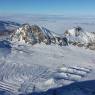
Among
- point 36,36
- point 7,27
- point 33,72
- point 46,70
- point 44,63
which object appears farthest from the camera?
point 7,27

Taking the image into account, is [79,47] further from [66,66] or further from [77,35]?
[66,66]

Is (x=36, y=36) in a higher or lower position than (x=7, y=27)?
higher

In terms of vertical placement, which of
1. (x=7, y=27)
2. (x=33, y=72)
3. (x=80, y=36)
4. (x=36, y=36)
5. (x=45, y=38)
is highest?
(x=36, y=36)

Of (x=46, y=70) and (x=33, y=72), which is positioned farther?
(x=46, y=70)

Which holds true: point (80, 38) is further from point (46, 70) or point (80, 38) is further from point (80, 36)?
point (46, 70)

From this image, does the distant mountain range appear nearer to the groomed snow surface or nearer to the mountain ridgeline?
the mountain ridgeline

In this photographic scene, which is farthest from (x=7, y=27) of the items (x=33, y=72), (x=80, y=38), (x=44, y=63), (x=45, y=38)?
(x=33, y=72)

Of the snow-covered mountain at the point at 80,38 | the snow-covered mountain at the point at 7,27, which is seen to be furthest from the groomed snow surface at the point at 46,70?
the snow-covered mountain at the point at 7,27

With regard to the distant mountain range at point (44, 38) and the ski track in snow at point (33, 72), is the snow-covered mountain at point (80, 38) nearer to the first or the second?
the distant mountain range at point (44, 38)

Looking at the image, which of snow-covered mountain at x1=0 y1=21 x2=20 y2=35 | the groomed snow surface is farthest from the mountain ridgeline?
snow-covered mountain at x1=0 y1=21 x2=20 y2=35
